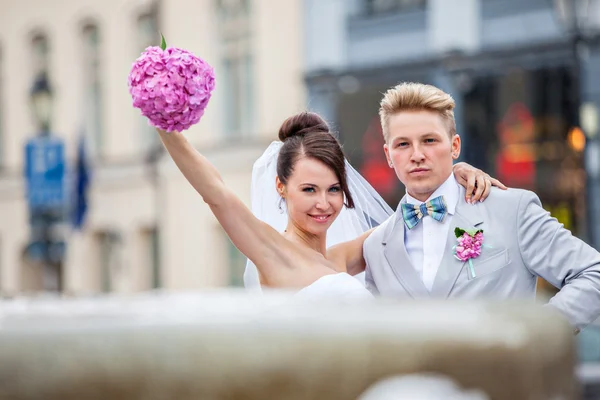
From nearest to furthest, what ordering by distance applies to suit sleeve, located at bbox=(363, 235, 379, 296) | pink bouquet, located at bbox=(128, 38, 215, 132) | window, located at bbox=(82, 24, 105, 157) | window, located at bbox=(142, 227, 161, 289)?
pink bouquet, located at bbox=(128, 38, 215, 132) → suit sleeve, located at bbox=(363, 235, 379, 296) → window, located at bbox=(142, 227, 161, 289) → window, located at bbox=(82, 24, 105, 157)

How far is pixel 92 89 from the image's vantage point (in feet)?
75.9

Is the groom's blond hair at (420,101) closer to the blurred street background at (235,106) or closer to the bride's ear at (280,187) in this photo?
the bride's ear at (280,187)

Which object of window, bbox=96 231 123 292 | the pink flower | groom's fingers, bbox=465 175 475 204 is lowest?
window, bbox=96 231 123 292

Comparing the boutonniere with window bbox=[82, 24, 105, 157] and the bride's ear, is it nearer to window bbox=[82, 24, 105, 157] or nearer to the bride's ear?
the bride's ear

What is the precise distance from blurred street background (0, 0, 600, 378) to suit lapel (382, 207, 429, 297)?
5.06 meters

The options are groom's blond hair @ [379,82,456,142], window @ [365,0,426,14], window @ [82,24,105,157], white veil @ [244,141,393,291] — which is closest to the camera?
groom's blond hair @ [379,82,456,142]

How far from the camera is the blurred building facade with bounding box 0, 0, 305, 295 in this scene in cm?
1872

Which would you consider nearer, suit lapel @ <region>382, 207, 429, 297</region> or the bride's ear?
suit lapel @ <region>382, 207, 429, 297</region>

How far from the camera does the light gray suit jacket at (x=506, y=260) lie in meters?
2.52

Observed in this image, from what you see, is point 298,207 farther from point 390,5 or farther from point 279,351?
point 390,5

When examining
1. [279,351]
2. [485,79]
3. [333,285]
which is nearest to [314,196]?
[333,285]

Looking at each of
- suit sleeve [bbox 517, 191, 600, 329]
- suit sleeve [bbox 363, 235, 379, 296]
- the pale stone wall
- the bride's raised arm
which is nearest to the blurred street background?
suit sleeve [bbox 363, 235, 379, 296]

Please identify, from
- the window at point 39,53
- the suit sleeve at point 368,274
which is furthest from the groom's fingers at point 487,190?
the window at point 39,53

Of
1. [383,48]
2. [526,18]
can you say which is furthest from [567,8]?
[383,48]
